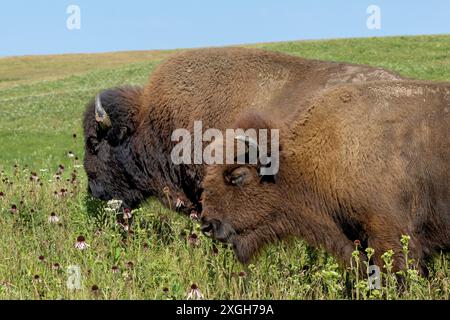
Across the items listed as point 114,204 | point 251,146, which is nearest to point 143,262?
point 251,146

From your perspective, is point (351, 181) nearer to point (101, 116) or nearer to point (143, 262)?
point (143, 262)

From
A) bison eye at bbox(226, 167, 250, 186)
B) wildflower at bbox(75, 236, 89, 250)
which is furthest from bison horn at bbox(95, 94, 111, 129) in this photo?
bison eye at bbox(226, 167, 250, 186)

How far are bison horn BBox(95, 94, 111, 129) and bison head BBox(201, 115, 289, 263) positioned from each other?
329cm

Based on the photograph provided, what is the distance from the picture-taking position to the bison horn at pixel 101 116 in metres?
8.93

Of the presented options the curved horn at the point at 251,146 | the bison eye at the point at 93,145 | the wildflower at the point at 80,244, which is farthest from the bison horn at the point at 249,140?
the bison eye at the point at 93,145

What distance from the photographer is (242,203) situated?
19.5 ft

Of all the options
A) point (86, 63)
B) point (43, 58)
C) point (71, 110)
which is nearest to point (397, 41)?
point (71, 110)

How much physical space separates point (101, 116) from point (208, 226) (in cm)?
356

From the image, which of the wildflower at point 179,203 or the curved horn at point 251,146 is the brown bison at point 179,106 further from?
the curved horn at point 251,146

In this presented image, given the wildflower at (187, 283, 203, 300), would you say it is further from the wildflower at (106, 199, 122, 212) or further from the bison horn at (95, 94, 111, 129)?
the bison horn at (95, 94, 111, 129)

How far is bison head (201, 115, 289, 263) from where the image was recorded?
5898 mm

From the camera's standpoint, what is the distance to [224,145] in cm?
593

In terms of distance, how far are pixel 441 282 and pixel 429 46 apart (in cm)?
4284
